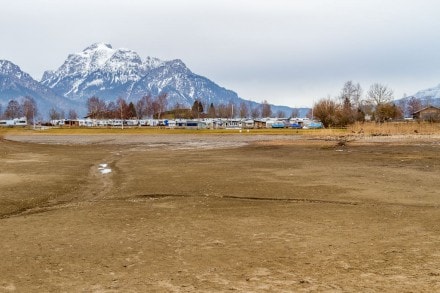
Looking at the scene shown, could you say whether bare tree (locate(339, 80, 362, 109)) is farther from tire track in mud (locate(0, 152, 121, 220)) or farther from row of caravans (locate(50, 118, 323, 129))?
tire track in mud (locate(0, 152, 121, 220))

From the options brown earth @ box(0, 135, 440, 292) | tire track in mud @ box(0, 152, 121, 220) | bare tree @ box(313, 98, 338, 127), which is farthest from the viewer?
bare tree @ box(313, 98, 338, 127)

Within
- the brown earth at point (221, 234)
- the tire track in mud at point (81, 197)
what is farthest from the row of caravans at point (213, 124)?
the brown earth at point (221, 234)

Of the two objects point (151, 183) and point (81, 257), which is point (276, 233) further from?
point (151, 183)

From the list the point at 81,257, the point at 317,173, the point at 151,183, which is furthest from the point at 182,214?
the point at 317,173

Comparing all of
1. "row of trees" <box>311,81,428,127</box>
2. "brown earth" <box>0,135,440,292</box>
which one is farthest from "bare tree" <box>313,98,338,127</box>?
"brown earth" <box>0,135,440,292</box>

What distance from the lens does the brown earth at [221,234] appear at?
7551mm

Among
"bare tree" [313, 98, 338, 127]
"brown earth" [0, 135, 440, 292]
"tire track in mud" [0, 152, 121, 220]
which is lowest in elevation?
"tire track in mud" [0, 152, 121, 220]

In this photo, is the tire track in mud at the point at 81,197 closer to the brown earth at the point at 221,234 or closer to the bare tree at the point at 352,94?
the brown earth at the point at 221,234

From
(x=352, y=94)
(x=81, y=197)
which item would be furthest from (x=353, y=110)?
(x=81, y=197)

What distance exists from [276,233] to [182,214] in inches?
136

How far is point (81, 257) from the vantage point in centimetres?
896

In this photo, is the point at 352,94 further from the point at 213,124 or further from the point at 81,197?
the point at 81,197

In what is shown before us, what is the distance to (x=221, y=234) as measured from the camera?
10812 mm

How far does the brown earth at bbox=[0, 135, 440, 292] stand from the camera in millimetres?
7551
